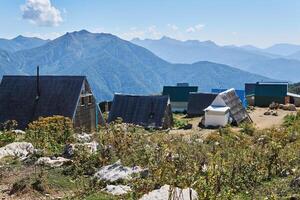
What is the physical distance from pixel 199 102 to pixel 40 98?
19265mm

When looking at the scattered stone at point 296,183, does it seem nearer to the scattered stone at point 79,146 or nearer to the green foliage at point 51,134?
the scattered stone at point 79,146

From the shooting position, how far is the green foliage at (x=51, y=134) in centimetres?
1588

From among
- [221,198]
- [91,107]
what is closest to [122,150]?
[221,198]

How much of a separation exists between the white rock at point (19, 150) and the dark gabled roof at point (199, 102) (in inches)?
1299

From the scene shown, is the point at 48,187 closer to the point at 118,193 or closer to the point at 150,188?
the point at 118,193

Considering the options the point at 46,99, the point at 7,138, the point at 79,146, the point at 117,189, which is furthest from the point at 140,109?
the point at 117,189

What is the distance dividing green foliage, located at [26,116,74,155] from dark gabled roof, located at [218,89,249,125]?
25.5 m

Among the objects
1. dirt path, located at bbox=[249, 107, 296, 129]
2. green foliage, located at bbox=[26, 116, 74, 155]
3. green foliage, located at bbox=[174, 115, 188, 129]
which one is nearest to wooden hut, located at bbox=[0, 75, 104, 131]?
green foliage, located at bbox=[174, 115, 188, 129]

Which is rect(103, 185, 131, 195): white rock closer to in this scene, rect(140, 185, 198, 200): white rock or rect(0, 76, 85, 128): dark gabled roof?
rect(140, 185, 198, 200): white rock

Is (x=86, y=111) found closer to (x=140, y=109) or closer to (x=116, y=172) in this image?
(x=140, y=109)

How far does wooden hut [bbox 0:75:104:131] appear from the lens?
32.5 metres

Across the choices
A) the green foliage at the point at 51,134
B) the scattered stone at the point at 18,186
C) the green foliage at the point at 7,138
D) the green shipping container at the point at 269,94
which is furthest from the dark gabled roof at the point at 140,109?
the scattered stone at the point at 18,186

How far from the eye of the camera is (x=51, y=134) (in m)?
16.7

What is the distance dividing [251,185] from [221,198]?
355cm
